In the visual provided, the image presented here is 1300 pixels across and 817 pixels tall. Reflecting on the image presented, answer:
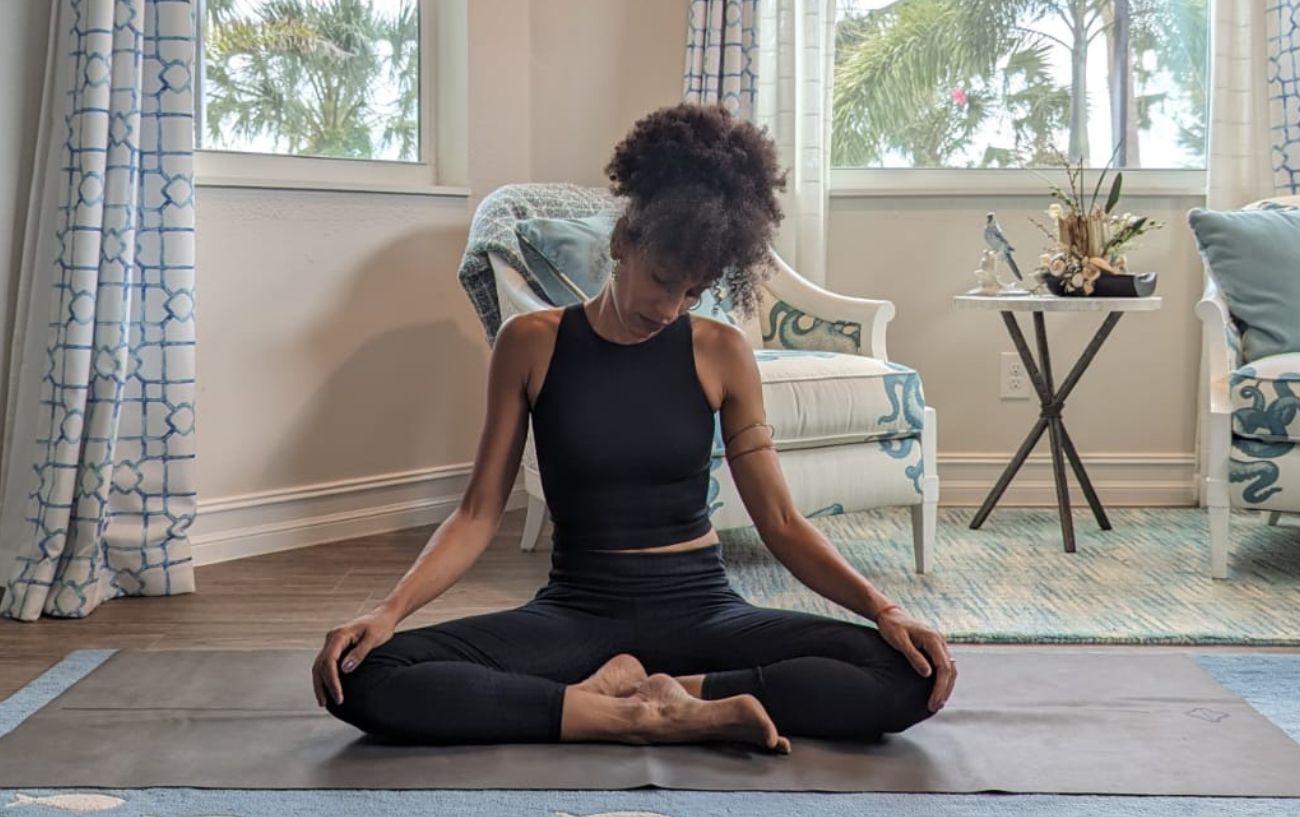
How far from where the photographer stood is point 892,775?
1802mm

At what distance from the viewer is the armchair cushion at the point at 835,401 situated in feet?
10.2

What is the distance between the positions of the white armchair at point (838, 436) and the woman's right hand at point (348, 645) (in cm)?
126

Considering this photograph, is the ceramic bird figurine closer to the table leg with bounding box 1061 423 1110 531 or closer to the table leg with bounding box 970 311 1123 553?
the table leg with bounding box 970 311 1123 553

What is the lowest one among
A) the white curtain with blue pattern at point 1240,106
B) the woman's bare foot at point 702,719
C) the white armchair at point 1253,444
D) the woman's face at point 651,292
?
→ the woman's bare foot at point 702,719

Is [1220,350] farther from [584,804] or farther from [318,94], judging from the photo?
[318,94]

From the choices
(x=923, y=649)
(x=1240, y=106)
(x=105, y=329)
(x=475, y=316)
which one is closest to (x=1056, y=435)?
(x=1240, y=106)

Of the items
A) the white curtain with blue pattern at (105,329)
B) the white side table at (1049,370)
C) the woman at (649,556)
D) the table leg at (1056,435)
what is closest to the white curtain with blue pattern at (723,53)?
the white side table at (1049,370)

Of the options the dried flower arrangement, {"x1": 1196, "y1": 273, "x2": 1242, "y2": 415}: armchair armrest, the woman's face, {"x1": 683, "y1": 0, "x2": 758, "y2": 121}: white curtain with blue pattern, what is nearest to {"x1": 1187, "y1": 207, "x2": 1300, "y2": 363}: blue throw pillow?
{"x1": 1196, "y1": 273, "x2": 1242, "y2": 415}: armchair armrest

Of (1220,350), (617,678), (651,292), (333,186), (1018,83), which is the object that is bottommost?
(617,678)

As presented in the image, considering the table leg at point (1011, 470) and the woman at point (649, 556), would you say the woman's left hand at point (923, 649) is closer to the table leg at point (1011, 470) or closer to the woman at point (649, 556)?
the woman at point (649, 556)

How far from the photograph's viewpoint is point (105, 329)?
2871mm

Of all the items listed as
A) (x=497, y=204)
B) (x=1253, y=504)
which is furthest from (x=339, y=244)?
(x=1253, y=504)

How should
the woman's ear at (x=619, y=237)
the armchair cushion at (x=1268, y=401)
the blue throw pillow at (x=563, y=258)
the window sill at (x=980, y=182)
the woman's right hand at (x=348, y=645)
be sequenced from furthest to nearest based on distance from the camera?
the window sill at (x=980, y=182) → the blue throw pillow at (x=563, y=258) → the armchair cushion at (x=1268, y=401) → the woman's ear at (x=619, y=237) → the woman's right hand at (x=348, y=645)

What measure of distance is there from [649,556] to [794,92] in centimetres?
233
